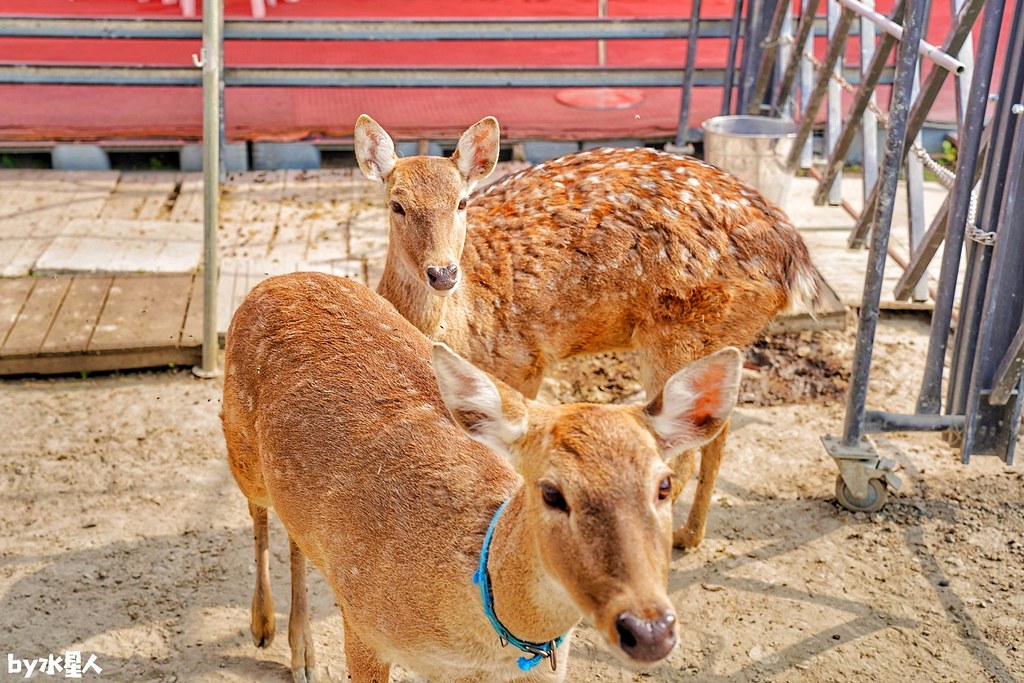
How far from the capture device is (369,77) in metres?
8.86

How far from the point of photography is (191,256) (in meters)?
7.23

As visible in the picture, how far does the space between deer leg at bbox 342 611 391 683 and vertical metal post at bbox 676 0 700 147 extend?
6.22 meters

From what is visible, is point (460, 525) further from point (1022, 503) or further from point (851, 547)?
point (1022, 503)

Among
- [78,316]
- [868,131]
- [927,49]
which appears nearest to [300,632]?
[78,316]

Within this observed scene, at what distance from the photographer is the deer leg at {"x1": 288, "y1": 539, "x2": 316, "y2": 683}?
13.5 feet

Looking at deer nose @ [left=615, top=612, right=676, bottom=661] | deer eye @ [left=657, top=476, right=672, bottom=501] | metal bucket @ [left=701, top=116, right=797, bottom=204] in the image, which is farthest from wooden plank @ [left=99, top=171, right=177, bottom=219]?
deer nose @ [left=615, top=612, right=676, bottom=661]

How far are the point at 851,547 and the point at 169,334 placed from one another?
3.81 metres

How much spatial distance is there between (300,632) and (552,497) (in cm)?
178

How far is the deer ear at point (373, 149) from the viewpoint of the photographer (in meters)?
4.96

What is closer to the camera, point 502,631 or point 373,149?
point 502,631

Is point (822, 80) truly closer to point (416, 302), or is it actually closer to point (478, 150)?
point (478, 150)

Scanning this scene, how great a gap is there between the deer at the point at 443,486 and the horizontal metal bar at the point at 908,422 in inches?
89.1

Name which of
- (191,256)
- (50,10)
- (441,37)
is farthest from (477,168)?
(50,10)

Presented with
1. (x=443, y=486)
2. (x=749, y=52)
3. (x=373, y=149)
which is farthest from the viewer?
(x=749, y=52)
